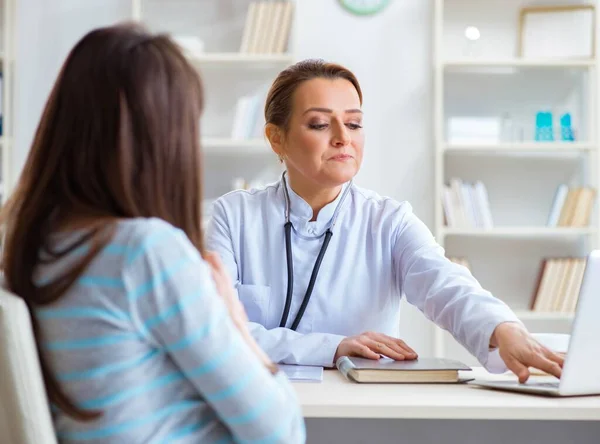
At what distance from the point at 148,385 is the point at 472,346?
0.83m

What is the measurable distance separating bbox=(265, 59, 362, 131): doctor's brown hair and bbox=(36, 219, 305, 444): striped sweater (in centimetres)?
122

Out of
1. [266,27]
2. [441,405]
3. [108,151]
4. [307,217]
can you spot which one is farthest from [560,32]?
[108,151]

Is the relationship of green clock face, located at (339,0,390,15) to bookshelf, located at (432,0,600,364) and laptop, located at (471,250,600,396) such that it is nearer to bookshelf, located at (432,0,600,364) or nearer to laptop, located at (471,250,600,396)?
bookshelf, located at (432,0,600,364)

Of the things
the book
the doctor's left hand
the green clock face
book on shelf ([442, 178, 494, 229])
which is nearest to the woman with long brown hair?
the book

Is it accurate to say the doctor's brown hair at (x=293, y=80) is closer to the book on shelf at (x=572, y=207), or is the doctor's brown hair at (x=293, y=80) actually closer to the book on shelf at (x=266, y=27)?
the book on shelf at (x=266, y=27)

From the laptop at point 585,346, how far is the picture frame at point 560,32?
10.0 feet

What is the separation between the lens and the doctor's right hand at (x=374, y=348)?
1658 mm

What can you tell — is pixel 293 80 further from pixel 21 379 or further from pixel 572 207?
pixel 572 207

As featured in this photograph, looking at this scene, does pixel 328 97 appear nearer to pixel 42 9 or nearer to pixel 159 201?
pixel 159 201

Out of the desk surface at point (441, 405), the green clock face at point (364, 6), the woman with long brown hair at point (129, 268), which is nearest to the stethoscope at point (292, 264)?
the desk surface at point (441, 405)

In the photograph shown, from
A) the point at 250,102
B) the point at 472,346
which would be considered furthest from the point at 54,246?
the point at 250,102

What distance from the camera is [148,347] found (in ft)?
3.14

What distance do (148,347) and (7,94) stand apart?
11.4 ft

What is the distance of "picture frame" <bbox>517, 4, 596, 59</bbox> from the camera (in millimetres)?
4145
